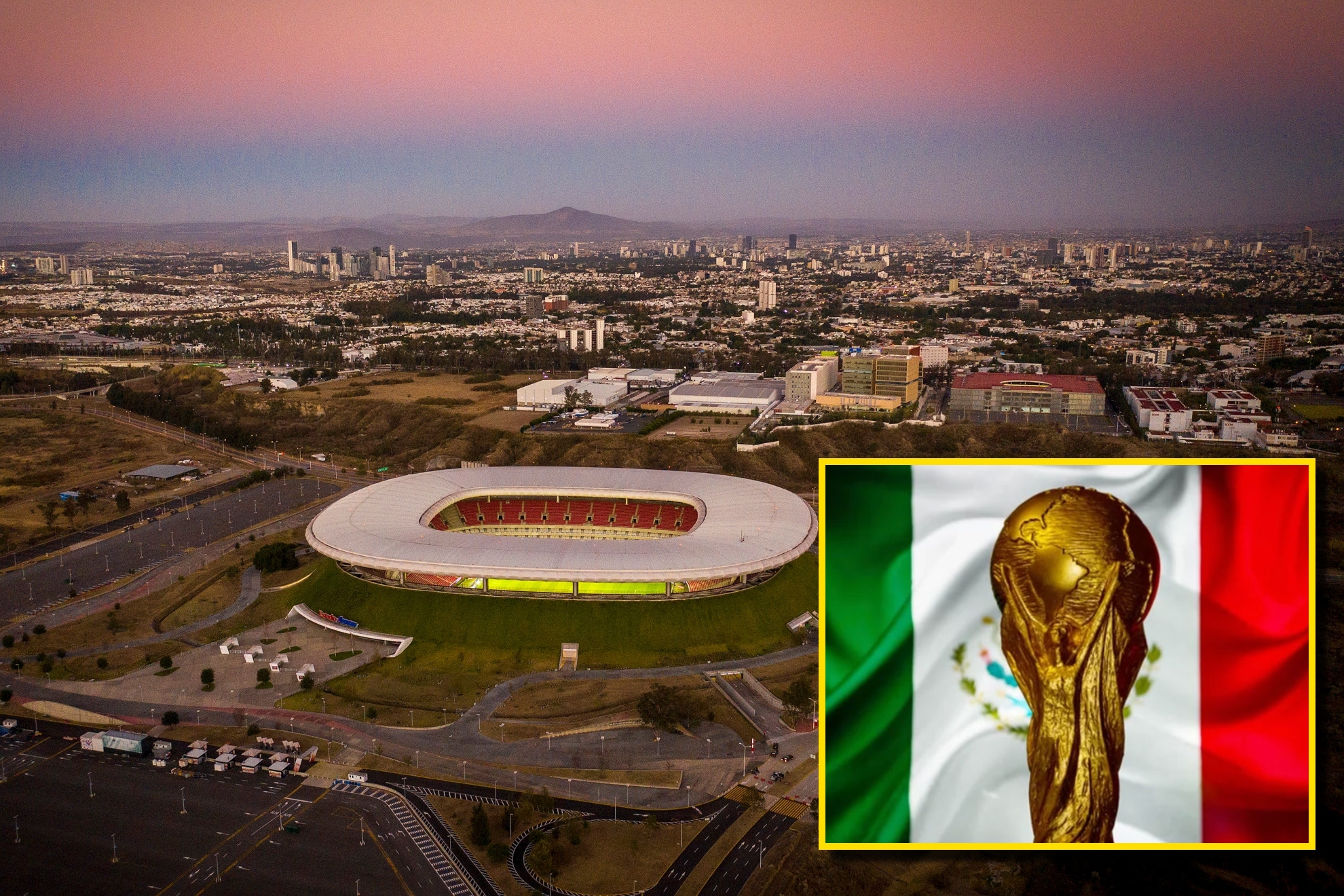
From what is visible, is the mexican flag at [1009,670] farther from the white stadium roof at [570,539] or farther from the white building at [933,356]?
the white building at [933,356]

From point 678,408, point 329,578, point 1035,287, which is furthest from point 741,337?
point 329,578

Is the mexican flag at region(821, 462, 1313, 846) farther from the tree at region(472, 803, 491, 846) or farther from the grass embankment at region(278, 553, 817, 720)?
the grass embankment at region(278, 553, 817, 720)

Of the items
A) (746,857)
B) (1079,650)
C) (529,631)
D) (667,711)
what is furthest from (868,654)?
(529,631)

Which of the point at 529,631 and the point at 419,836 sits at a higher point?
the point at 529,631

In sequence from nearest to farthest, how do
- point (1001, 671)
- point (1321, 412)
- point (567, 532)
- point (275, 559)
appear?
point (1001, 671) → point (275, 559) → point (567, 532) → point (1321, 412)

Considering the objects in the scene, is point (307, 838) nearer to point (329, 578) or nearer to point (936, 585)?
point (329, 578)

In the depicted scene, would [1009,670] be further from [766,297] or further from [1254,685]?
[766,297]

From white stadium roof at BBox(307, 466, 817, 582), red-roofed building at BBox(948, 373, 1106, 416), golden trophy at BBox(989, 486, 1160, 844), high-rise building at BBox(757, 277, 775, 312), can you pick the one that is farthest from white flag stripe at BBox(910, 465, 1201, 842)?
high-rise building at BBox(757, 277, 775, 312)

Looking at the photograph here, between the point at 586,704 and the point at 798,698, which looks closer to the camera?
the point at 798,698
